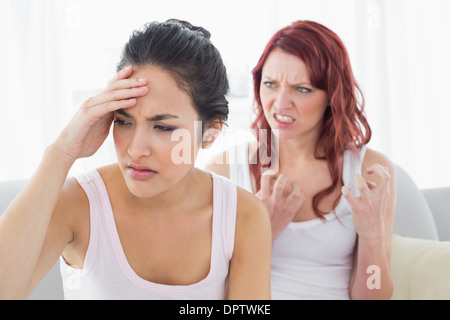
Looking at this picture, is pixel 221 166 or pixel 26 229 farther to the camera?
pixel 221 166

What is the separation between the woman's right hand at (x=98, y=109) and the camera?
3.28 feet

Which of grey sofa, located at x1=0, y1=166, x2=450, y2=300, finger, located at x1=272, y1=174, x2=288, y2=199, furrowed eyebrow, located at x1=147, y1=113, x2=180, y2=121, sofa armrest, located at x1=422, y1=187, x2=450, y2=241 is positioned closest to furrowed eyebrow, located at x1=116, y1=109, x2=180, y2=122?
furrowed eyebrow, located at x1=147, y1=113, x2=180, y2=121

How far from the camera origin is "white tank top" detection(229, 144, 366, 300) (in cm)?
156

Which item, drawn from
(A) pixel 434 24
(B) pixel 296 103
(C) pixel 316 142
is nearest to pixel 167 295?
(B) pixel 296 103

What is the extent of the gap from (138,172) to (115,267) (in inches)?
9.7

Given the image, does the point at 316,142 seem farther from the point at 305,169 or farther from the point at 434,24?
the point at 434,24

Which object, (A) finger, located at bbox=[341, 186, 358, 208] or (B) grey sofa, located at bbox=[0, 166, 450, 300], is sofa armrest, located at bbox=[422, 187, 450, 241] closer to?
(B) grey sofa, located at bbox=[0, 166, 450, 300]

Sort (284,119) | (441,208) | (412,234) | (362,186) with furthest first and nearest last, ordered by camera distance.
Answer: (441,208) → (412,234) → (284,119) → (362,186)

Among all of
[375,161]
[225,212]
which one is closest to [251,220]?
[225,212]

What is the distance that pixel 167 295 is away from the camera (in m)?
1.13

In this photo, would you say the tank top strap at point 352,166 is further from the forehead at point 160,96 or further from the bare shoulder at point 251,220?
the forehead at point 160,96

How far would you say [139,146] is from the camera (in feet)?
3.32

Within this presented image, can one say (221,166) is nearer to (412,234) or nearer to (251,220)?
(251,220)

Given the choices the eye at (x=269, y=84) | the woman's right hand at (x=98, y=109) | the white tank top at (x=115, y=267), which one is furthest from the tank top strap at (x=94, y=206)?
the eye at (x=269, y=84)
